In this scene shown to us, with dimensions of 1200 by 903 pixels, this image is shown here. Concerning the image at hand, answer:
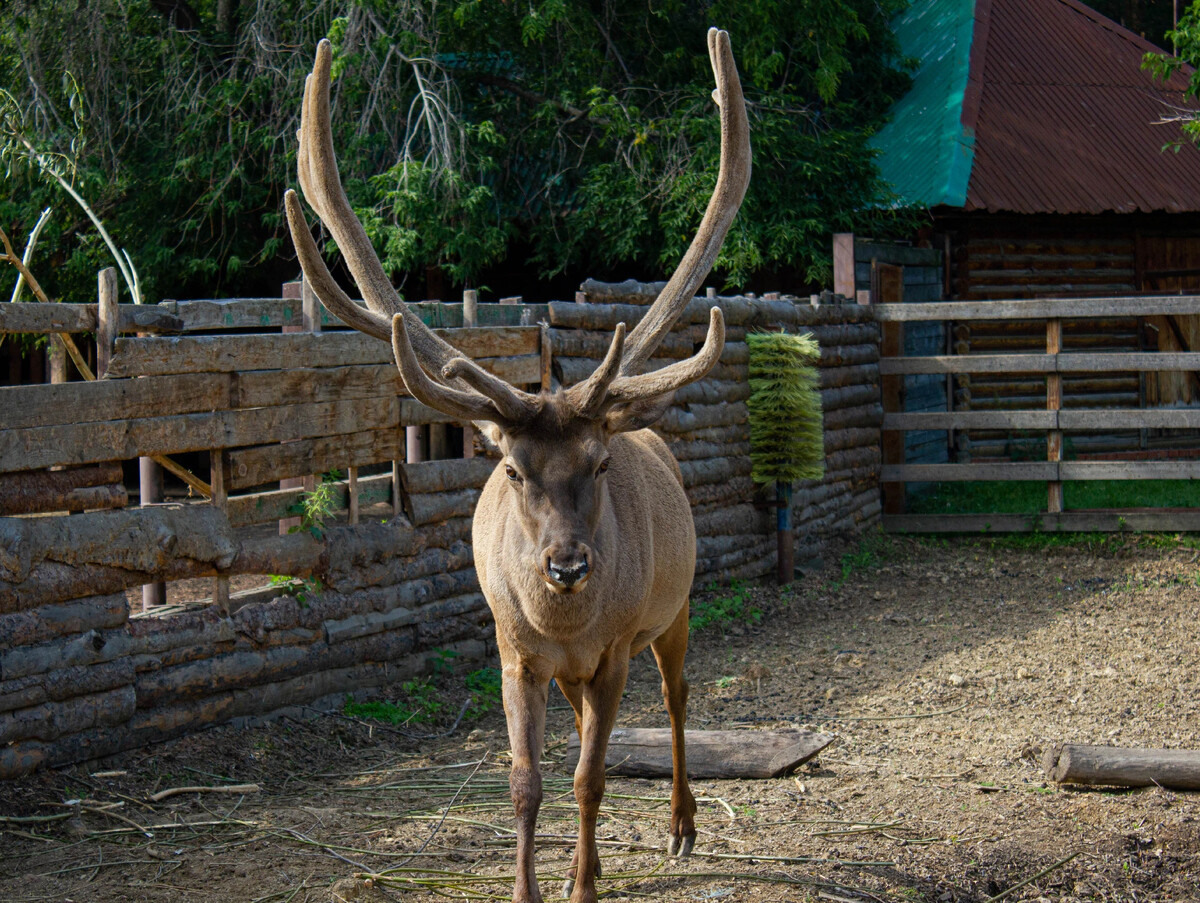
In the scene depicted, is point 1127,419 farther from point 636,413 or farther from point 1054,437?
point 636,413

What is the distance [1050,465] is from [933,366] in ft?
4.95

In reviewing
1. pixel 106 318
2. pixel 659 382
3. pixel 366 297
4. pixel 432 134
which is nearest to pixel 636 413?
pixel 659 382

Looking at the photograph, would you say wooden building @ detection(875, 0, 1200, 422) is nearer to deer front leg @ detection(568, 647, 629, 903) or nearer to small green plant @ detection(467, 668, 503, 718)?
small green plant @ detection(467, 668, 503, 718)

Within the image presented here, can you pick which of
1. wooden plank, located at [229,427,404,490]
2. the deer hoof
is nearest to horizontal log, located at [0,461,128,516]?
wooden plank, located at [229,427,404,490]

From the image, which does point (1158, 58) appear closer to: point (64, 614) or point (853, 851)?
point (853, 851)

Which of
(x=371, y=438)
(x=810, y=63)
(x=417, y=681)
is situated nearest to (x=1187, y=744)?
(x=417, y=681)

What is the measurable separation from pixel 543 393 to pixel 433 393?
0.42m

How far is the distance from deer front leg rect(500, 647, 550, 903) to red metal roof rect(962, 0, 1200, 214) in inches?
507

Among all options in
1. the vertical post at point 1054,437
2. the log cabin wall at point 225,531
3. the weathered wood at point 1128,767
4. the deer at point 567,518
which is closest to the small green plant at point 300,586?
the log cabin wall at point 225,531

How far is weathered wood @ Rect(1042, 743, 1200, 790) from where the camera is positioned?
18.1 ft

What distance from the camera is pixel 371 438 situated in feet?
24.4

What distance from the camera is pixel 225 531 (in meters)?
6.35

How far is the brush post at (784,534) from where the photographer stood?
10.8m

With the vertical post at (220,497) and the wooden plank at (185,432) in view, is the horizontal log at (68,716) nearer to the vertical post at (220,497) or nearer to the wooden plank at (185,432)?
the vertical post at (220,497)
